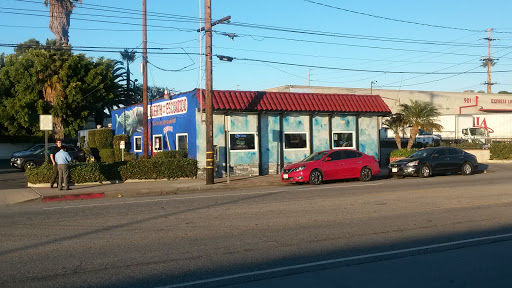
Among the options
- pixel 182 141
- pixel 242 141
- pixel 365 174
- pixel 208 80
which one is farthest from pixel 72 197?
pixel 365 174

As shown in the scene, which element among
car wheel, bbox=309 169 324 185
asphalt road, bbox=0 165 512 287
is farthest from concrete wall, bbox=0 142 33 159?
asphalt road, bbox=0 165 512 287

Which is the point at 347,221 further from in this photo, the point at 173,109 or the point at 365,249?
the point at 173,109

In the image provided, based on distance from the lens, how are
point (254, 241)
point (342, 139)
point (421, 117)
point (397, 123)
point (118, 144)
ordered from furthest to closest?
point (118, 144)
point (397, 123)
point (421, 117)
point (342, 139)
point (254, 241)

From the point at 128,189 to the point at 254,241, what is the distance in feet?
37.4

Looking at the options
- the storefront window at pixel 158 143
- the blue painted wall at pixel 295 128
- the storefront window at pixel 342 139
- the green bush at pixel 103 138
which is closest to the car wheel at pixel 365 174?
the blue painted wall at pixel 295 128

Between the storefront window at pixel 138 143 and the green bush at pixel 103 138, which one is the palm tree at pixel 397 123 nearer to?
the storefront window at pixel 138 143

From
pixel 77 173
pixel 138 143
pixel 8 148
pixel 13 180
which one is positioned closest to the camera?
pixel 77 173

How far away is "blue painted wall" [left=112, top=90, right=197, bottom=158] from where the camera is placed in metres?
24.6

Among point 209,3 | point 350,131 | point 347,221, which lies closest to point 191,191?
point 209,3

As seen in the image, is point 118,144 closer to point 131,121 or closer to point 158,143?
point 131,121

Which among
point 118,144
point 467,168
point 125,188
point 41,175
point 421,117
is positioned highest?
point 421,117

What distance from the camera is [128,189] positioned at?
19656 mm

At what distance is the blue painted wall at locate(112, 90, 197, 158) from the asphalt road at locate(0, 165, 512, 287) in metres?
9.16

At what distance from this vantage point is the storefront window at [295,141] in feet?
88.1
